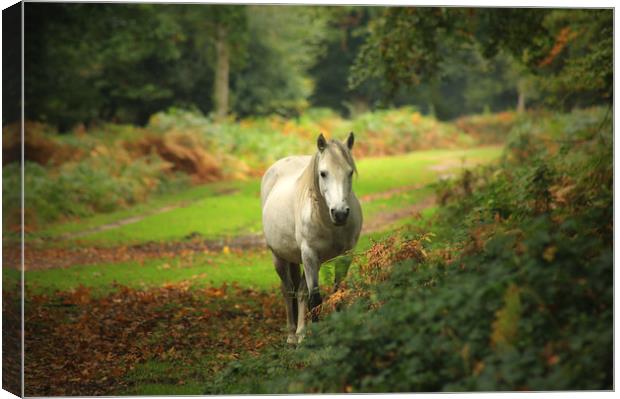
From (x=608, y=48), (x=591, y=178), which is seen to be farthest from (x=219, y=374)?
(x=608, y=48)

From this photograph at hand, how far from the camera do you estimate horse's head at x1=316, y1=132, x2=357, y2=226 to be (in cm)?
687

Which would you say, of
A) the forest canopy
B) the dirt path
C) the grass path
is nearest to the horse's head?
the grass path

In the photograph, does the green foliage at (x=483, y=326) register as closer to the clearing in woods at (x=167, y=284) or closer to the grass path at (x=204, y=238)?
the clearing in woods at (x=167, y=284)

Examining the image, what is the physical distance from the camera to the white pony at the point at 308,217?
6977 mm

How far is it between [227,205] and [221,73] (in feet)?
12.1

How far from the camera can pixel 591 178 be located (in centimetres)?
764

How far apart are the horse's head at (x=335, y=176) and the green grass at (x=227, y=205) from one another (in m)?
6.86

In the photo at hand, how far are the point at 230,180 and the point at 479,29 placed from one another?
7564 mm

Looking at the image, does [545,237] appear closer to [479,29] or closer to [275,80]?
[479,29]

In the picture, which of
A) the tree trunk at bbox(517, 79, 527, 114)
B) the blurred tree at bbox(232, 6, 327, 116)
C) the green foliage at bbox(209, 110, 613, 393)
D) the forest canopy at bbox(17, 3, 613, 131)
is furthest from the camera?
the tree trunk at bbox(517, 79, 527, 114)

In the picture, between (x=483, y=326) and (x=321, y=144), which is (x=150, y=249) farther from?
(x=483, y=326)

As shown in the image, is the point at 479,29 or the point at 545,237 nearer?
the point at 545,237

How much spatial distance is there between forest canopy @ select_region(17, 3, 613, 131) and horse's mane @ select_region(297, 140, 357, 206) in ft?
13.4

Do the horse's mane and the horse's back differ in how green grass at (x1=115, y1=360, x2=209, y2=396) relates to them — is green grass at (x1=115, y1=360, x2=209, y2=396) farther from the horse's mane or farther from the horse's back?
the horse's back
